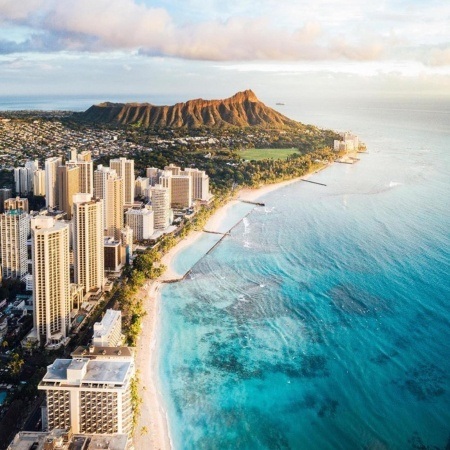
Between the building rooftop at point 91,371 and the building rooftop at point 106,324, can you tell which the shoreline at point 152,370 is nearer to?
the building rooftop at point 106,324

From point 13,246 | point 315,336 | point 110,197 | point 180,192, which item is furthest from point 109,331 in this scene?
point 180,192

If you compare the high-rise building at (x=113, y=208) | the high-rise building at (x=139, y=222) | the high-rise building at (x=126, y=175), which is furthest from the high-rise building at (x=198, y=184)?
the high-rise building at (x=139, y=222)

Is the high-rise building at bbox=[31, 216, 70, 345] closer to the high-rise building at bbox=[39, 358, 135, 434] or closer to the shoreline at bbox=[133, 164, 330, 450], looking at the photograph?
the shoreline at bbox=[133, 164, 330, 450]

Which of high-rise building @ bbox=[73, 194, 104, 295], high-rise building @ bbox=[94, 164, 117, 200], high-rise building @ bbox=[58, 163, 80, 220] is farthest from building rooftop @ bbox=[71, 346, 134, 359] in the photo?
high-rise building @ bbox=[58, 163, 80, 220]

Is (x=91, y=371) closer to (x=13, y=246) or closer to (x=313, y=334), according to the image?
(x=313, y=334)

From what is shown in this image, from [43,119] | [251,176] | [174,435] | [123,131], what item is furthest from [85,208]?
[43,119]
